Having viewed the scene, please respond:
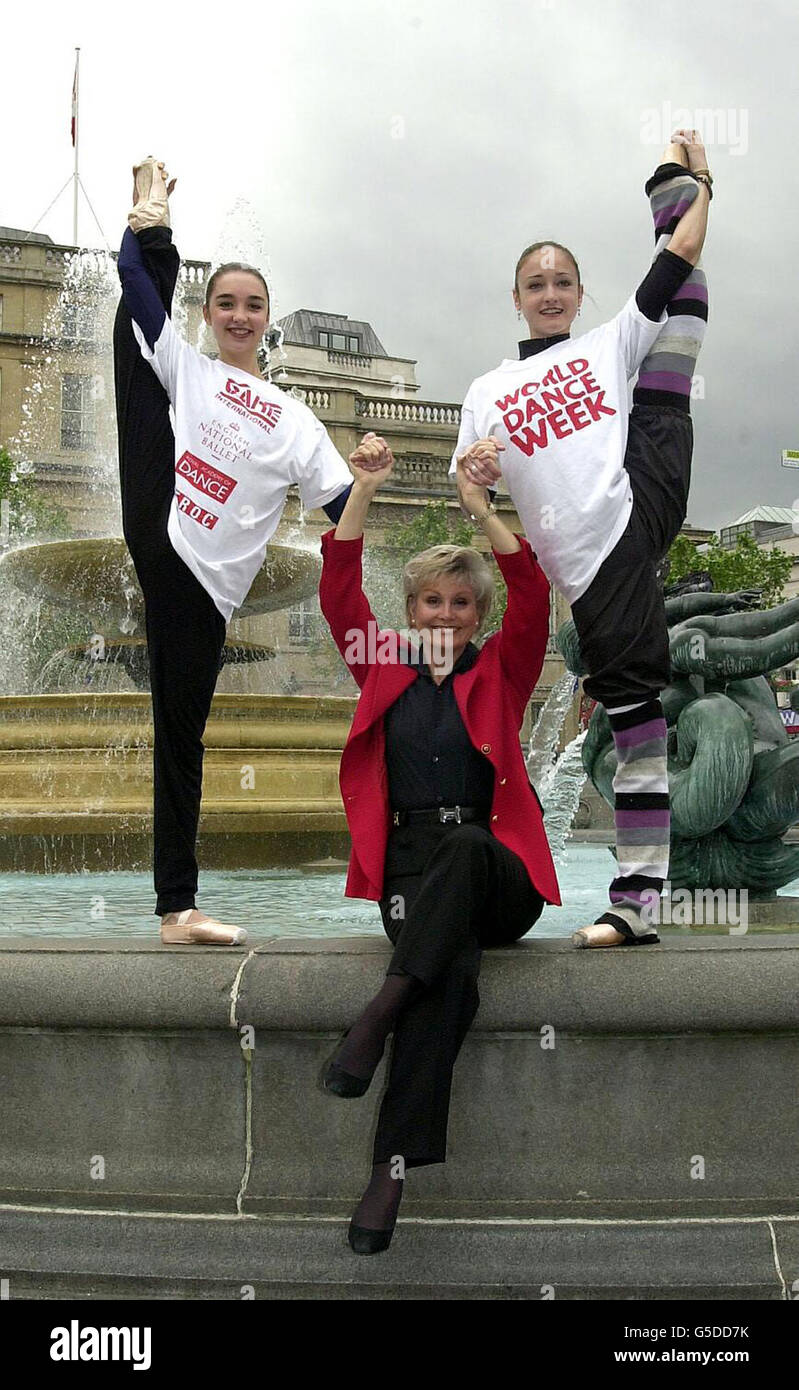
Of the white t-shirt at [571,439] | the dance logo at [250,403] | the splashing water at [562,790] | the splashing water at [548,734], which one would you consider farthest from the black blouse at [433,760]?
the splashing water at [562,790]

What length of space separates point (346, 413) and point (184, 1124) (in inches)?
1305

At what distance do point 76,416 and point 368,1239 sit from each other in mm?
32040

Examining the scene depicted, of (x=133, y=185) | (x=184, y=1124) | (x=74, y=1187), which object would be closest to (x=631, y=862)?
(x=184, y=1124)

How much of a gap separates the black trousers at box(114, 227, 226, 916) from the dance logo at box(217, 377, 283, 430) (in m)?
A: 0.17

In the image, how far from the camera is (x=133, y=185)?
3.24 m

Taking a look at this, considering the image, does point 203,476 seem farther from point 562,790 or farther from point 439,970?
point 562,790

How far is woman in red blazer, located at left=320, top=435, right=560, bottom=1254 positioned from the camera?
2.46 metres

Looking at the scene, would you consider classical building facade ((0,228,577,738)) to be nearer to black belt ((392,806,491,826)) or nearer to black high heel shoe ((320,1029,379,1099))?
black belt ((392,806,491,826))

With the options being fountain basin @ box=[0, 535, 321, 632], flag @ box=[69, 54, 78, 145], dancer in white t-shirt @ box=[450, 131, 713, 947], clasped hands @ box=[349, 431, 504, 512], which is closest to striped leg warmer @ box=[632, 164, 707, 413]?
dancer in white t-shirt @ box=[450, 131, 713, 947]

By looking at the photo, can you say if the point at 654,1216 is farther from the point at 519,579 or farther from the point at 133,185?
the point at 133,185

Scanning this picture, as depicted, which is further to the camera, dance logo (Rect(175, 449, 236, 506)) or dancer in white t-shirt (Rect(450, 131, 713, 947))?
dance logo (Rect(175, 449, 236, 506))

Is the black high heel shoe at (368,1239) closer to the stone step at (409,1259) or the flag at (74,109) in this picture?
the stone step at (409,1259)

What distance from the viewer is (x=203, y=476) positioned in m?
3.14

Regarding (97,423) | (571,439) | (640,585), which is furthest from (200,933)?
(97,423)
